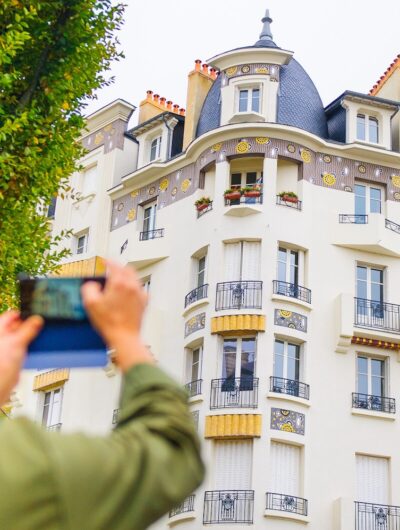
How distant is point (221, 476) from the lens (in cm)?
2622

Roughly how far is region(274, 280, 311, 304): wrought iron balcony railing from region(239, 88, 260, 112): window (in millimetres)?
5573

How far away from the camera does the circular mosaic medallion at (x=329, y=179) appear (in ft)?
98.1

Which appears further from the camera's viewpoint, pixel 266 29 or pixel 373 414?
pixel 266 29

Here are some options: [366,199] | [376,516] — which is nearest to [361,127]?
[366,199]

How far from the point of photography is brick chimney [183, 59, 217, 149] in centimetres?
3244

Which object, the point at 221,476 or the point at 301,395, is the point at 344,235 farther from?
the point at 221,476

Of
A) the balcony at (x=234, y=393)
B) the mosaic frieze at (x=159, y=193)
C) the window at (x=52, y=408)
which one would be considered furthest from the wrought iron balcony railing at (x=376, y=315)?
the window at (x=52, y=408)

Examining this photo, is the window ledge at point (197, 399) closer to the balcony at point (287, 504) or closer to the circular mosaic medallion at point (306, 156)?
the balcony at point (287, 504)

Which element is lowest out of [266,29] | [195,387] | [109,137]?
[195,387]

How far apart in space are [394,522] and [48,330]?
82.4ft

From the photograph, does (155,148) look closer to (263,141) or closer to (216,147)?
(216,147)

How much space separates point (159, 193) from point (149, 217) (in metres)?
0.86

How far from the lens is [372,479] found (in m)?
26.6

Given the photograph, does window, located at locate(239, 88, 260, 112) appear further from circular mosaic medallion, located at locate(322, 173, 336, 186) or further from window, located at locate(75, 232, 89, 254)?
window, located at locate(75, 232, 89, 254)
